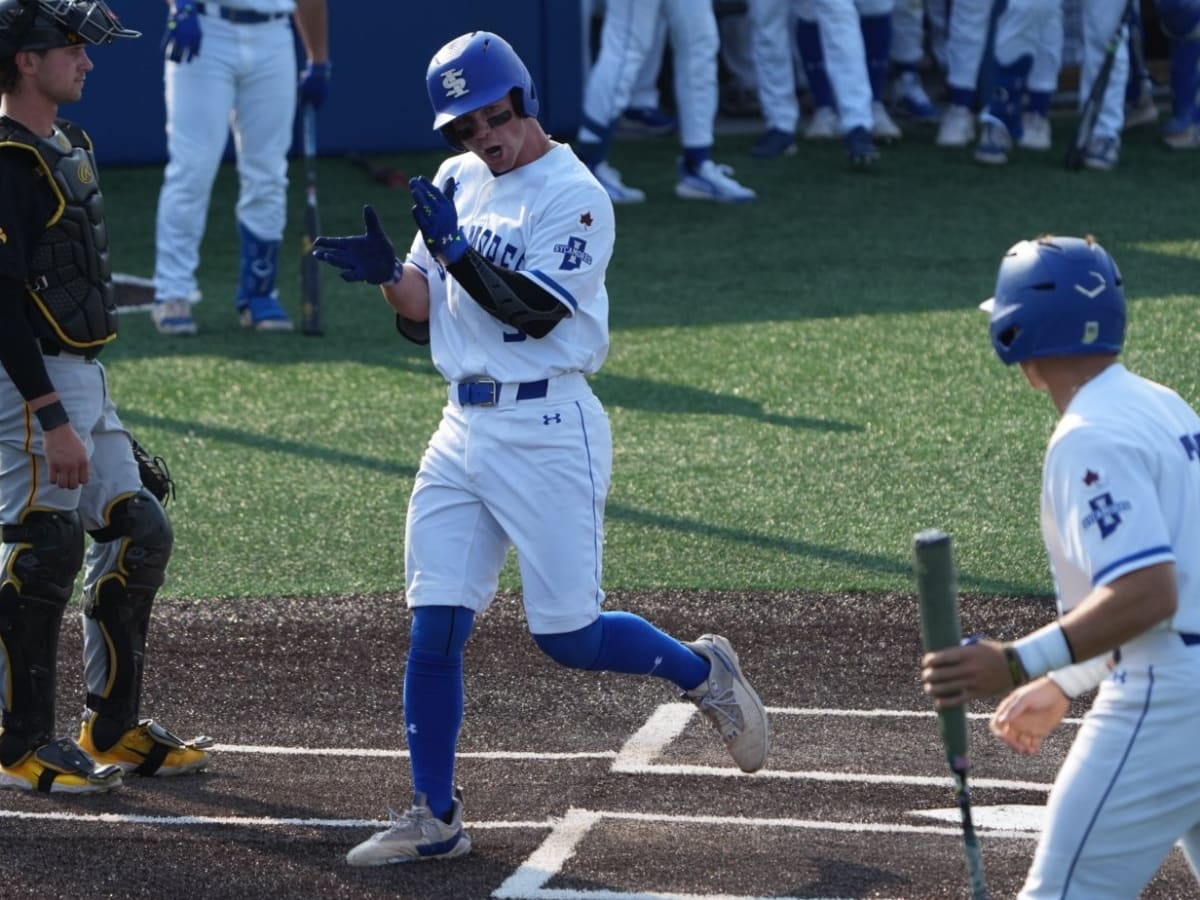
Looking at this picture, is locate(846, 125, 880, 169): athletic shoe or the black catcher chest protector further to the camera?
locate(846, 125, 880, 169): athletic shoe

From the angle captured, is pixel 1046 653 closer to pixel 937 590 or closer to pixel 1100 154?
pixel 937 590

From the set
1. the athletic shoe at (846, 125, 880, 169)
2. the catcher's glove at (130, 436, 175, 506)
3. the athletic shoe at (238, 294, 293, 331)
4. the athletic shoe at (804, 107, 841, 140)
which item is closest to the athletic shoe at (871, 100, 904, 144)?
the athletic shoe at (804, 107, 841, 140)

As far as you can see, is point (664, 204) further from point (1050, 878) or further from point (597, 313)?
point (1050, 878)

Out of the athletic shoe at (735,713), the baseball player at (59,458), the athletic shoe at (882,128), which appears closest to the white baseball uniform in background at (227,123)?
the baseball player at (59,458)

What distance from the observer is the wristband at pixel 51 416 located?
17.2 ft

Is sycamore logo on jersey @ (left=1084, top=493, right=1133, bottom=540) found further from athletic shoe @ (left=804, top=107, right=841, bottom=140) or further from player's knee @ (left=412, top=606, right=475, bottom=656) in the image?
athletic shoe @ (left=804, top=107, right=841, bottom=140)

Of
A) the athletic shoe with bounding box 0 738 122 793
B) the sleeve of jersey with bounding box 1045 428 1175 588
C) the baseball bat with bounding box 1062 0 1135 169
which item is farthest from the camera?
the baseball bat with bounding box 1062 0 1135 169

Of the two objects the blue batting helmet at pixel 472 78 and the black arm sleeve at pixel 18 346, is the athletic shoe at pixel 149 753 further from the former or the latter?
the blue batting helmet at pixel 472 78

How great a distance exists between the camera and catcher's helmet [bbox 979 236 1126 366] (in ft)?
12.1

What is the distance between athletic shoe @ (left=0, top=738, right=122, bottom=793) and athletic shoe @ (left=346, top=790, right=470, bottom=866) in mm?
965

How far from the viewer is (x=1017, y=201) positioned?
1398cm

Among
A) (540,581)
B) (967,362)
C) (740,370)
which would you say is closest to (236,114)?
(740,370)

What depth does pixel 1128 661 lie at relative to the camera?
11.9 feet

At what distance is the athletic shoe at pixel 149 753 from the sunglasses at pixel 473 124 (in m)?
1.92
